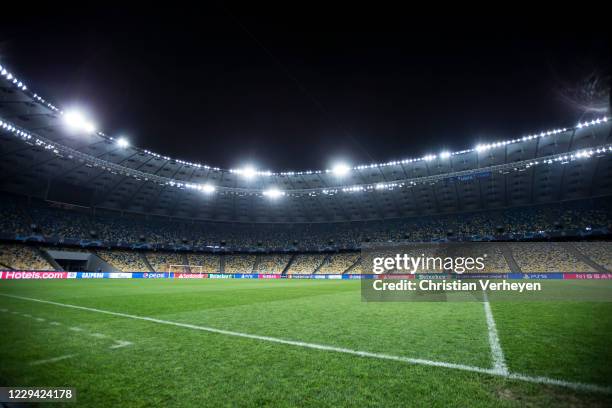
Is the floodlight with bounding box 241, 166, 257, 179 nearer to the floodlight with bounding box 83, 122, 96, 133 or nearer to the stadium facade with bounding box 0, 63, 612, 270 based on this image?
the stadium facade with bounding box 0, 63, 612, 270

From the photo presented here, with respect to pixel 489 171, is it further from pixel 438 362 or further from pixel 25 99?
pixel 25 99

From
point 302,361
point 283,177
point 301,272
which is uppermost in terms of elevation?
point 283,177

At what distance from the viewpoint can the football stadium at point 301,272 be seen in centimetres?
342

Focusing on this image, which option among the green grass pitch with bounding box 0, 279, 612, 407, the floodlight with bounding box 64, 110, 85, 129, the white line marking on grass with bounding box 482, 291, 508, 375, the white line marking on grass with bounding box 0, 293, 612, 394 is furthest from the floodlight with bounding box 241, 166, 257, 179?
the white line marking on grass with bounding box 482, 291, 508, 375

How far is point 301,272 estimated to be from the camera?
5447 cm

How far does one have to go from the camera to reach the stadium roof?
3216cm

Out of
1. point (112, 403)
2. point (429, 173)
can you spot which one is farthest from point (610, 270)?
point (112, 403)

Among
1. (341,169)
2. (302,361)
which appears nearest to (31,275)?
(302,361)

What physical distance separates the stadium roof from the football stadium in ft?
1.04

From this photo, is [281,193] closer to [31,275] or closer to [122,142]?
[122,142]

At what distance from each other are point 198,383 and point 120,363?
142 cm

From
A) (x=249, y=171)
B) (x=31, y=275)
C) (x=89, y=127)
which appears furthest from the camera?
(x=249, y=171)

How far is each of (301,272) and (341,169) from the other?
20.4 m

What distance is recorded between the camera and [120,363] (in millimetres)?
3973
